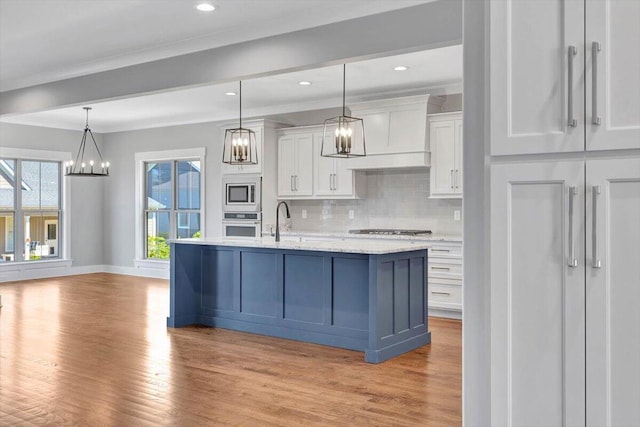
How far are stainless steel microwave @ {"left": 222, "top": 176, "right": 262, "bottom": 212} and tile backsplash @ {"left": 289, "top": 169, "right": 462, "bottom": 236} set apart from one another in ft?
2.57

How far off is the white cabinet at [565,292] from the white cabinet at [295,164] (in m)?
6.39

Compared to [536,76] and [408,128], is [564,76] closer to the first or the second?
[536,76]

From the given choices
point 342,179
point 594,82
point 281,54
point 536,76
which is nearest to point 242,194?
point 342,179

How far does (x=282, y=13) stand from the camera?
14.7ft

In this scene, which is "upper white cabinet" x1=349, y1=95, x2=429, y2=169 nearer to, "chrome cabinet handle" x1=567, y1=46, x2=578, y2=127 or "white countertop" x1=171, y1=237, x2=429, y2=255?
"white countertop" x1=171, y1=237, x2=429, y2=255

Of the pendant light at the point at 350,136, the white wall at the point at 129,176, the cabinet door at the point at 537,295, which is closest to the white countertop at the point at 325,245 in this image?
the pendant light at the point at 350,136

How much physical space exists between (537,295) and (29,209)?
10.1 meters

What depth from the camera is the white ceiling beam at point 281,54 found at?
4.00 metres

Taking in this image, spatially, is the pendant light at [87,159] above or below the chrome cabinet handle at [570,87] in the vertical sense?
above

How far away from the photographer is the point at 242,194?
28.6ft

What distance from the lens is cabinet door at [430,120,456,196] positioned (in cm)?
702

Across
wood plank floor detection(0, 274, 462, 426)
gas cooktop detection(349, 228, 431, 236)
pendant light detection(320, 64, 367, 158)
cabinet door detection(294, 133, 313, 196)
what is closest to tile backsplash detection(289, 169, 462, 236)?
gas cooktop detection(349, 228, 431, 236)

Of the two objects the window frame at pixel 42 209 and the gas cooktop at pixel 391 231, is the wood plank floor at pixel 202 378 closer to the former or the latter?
the gas cooktop at pixel 391 231

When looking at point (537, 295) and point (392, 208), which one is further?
point (392, 208)
